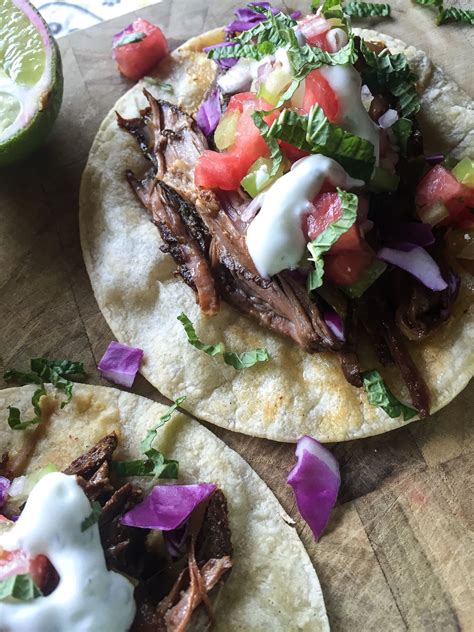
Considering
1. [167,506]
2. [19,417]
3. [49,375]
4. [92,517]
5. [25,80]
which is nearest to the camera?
[92,517]

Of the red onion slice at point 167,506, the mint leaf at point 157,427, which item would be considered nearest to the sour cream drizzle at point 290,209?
the mint leaf at point 157,427

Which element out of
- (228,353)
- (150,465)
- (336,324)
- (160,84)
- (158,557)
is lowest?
(158,557)

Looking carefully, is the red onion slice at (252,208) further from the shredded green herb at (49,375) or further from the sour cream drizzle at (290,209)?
the shredded green herb at (49,375)

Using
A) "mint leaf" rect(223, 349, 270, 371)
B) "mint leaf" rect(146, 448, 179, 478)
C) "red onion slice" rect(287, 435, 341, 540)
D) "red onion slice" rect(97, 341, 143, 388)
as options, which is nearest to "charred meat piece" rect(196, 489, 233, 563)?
"mint leaf" rect(146, 448, 179, 478)

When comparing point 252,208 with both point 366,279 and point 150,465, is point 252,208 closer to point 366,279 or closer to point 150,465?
point 366,279

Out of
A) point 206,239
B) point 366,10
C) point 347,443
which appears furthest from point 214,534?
point 366,10

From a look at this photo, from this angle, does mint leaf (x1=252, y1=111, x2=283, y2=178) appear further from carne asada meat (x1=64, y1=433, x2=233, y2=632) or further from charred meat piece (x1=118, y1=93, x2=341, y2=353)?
carne asada meat (x1=64, y1=433, x2=233, y2=632)

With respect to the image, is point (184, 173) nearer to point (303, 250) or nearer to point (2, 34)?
point (303, 250)
